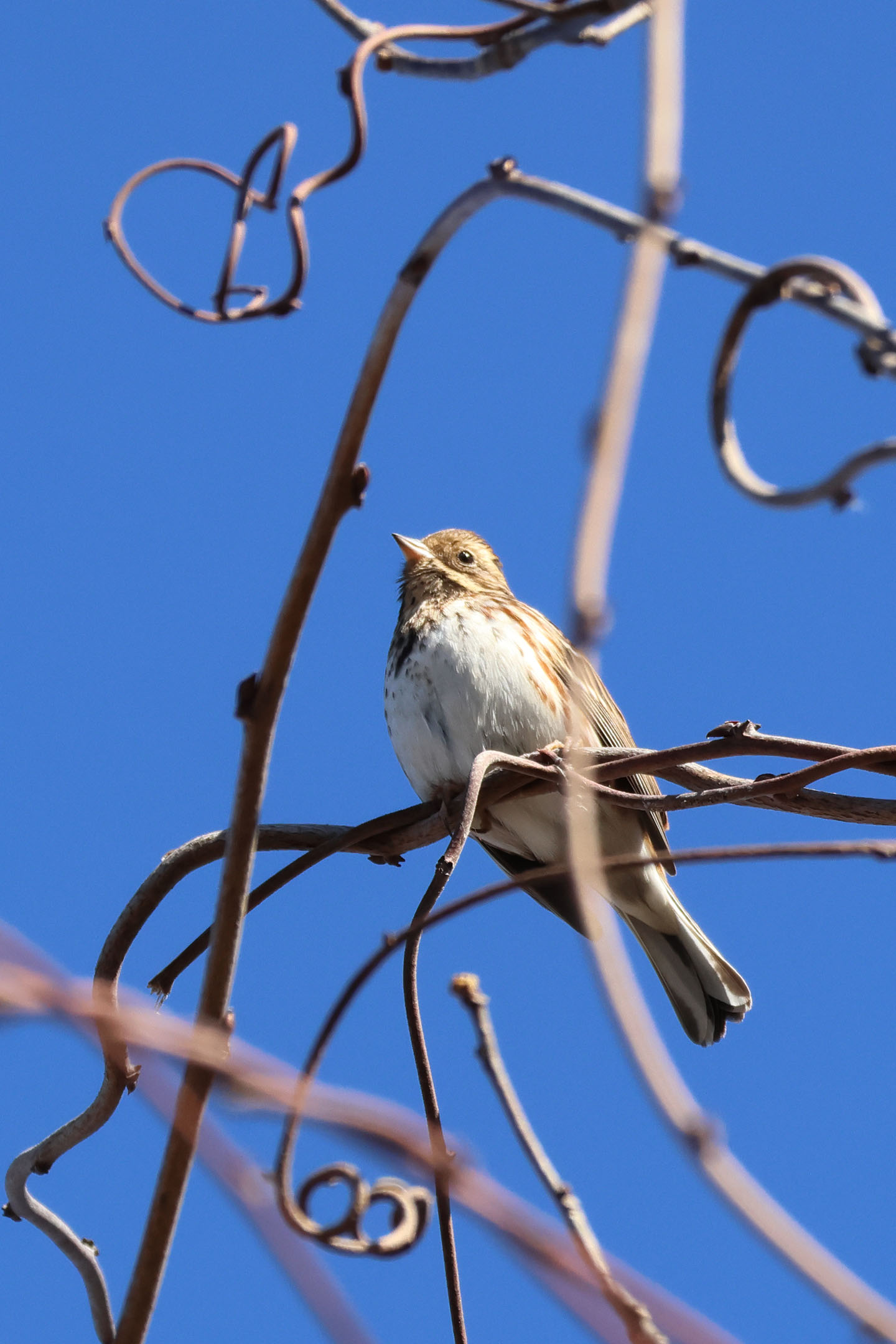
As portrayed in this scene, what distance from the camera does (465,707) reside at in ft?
15.2

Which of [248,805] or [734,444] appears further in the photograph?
[248,805]

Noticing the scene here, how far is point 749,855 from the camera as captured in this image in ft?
4.83

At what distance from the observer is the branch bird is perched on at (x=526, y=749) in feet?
14.8

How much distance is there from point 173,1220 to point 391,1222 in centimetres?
26

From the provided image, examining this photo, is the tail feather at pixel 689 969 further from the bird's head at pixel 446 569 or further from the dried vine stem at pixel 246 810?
the dried vine stem at pixel 246 810

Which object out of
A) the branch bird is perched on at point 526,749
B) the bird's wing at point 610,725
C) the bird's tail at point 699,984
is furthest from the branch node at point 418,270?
the bird's tail at point 699,984

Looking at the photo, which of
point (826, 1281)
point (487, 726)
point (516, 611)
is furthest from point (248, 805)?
point (516, 611)

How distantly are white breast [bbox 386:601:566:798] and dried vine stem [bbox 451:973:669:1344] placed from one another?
8.81 feet

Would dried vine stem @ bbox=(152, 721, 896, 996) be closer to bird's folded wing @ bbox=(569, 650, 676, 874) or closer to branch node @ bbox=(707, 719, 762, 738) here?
branch node @ bbox=(707, 719, 762, 738)

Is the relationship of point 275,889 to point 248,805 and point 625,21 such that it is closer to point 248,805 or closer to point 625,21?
point 248,805

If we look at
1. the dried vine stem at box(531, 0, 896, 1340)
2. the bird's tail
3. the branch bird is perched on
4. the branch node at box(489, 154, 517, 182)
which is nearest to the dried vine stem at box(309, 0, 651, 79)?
the branch node at box(489, 154, 517, 182)

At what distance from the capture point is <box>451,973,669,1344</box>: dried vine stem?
1.28 metres

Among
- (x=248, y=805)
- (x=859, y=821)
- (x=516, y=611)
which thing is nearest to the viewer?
(x=248, y=805)

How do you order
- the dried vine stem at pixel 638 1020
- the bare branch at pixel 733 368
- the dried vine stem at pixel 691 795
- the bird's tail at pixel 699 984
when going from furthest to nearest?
the bird's tail at pixel 699 984
the dried vine stem at pixel 691 795
the bare branch at pixel 733 368
the dried vine stem at pixel 638 1020
